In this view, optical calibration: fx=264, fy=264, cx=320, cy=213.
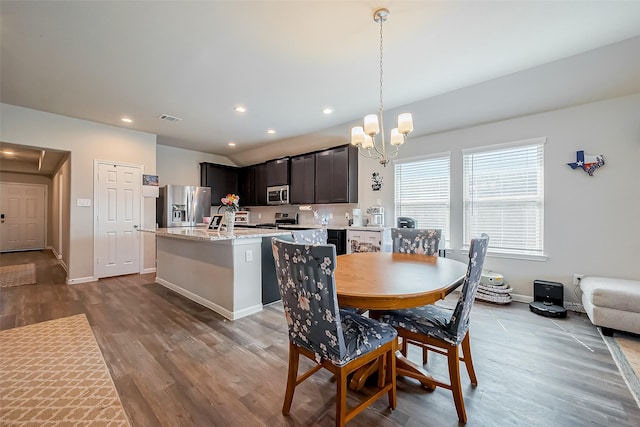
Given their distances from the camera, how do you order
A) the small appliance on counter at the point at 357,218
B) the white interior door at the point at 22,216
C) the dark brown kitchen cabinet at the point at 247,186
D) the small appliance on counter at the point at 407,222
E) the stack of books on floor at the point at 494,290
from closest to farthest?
the stack of books on floor at the point at 494,290 < the small appliance on counter at the point at 407,222 < the small appliance on counter at the point at 357,218 < the dark brown kitchen cabinet at the point at 247,186 < the white interior door at the point at 22,216

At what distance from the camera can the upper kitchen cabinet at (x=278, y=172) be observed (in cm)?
602

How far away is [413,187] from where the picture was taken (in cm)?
450

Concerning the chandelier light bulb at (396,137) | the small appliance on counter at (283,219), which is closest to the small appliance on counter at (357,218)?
the small appliance on counter at (283,219)

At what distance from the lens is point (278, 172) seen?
6.20 meters

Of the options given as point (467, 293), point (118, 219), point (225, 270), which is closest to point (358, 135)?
point (467, 293)

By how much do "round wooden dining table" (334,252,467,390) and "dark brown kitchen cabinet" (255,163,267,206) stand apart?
4559 mm

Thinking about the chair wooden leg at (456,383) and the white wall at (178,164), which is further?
the white wall at (178,164)

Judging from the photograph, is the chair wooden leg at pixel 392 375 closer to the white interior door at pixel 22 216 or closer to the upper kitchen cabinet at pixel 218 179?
the upper kitchen cabinet at pixel 218 179

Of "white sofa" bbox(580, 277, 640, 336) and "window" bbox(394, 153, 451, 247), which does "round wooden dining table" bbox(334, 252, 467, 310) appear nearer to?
"white sofa" bbox(580, 277, 640, 336)

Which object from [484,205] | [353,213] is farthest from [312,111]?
[484,205]

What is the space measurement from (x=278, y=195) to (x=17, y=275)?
16.5ft

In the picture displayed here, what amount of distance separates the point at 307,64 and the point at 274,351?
279 centimetres

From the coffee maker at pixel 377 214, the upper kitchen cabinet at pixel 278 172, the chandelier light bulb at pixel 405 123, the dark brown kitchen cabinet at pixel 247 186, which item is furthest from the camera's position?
the dark brown kitchen cabinet at pixel 247 186

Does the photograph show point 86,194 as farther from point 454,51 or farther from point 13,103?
point 454,51
